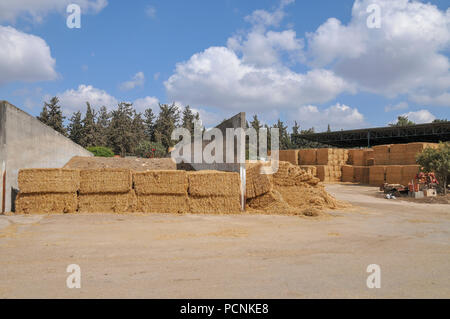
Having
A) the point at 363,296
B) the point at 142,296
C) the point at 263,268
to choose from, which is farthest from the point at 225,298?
the point at 363,296

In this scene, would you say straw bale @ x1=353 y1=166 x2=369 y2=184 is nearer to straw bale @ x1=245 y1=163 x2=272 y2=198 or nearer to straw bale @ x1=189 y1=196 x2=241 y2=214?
straw bale @ x1=245 y1=163 x2=272 y2=198

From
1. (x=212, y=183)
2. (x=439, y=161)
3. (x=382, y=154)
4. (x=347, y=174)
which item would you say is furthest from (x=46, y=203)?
(x=347, y=174)

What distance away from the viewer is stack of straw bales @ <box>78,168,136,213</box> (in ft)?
33.2

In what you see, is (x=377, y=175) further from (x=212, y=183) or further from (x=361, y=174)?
(x=212, y=183)

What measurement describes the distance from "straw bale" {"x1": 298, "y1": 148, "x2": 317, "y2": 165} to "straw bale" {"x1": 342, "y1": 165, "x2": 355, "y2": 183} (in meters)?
3.10

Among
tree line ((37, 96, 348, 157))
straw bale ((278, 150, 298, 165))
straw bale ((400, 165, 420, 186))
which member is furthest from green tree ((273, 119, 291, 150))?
straw bale ((400, 165, 420, 186))

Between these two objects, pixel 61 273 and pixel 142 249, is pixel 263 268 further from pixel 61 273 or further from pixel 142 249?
pixel 61 273

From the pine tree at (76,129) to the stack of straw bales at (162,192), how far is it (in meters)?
45.5

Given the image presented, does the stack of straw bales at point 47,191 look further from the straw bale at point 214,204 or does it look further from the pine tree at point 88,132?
the pine tree at point 88,132

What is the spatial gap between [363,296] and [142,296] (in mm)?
2361

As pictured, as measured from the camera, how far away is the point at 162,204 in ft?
33.7

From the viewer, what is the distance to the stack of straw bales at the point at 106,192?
1011 cm

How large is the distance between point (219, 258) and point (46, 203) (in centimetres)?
739
